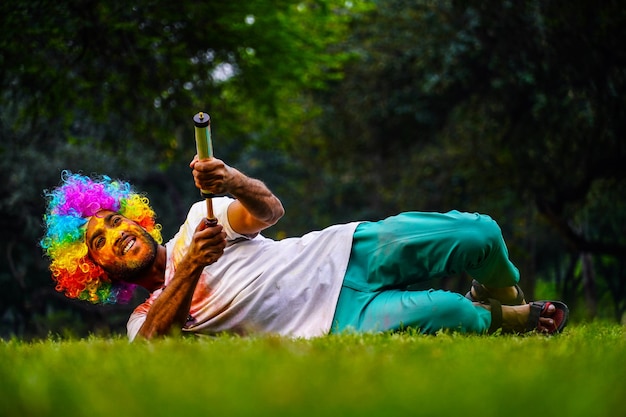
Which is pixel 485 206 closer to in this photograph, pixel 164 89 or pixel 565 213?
pixel 565 213

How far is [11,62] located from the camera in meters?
11.3

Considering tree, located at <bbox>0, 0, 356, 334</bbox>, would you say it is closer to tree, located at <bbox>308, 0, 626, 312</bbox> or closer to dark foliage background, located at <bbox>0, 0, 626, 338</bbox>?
dark foliage background, located at <bbox>0, 0, 626, 338</bbox>

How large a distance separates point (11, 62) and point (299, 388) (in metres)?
9.78

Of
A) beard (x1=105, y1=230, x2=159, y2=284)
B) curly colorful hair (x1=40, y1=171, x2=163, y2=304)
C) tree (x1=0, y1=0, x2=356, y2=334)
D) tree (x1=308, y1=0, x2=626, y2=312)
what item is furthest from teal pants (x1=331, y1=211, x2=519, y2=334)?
tree (x1=308, y1=0, x2=626, y2=312)

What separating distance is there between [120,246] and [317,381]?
2.98 m

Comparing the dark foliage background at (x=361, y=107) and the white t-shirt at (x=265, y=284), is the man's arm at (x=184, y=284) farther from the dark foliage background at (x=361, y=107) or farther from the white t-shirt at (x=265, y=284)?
the dark foliage background at (x=361, y=107)

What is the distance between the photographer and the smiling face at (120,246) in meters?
5.34

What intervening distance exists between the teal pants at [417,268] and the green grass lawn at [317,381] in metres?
1.15

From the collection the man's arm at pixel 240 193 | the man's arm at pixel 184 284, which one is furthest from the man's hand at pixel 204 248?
the man's arm at pixel 240 193

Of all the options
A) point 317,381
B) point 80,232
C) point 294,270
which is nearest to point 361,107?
point 80,232

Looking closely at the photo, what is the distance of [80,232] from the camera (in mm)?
5559

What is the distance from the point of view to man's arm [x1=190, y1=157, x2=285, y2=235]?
15.5ft

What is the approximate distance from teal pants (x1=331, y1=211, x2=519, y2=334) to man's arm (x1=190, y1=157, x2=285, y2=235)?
1.85 ft

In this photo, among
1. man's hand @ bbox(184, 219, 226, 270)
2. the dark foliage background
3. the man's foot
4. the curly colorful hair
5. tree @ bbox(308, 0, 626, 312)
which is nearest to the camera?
man's hand @ bbox(184, 219, 226, 270)
